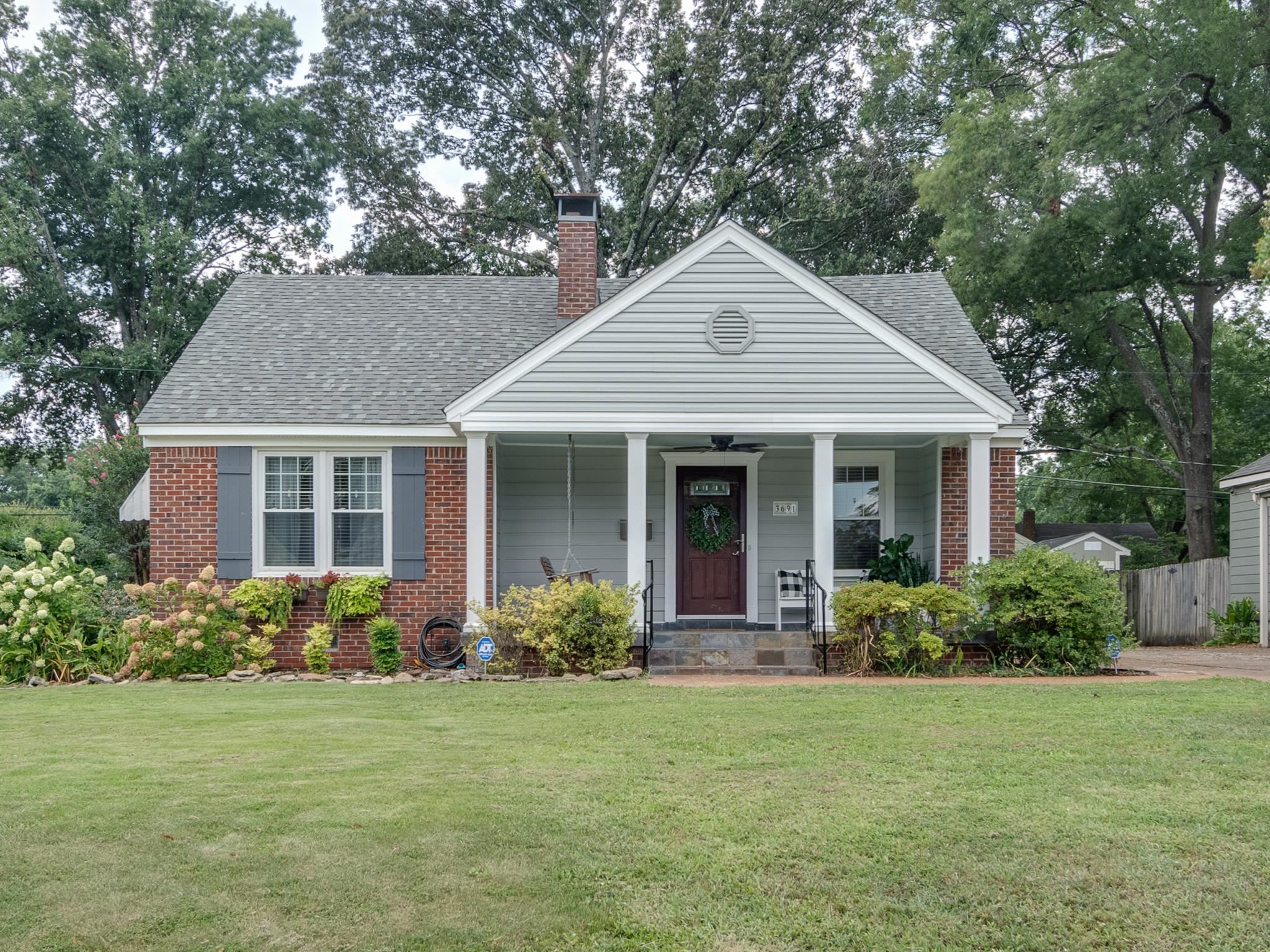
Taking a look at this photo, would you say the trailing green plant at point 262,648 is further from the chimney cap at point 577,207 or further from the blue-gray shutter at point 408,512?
the chimney cap at point 577,207

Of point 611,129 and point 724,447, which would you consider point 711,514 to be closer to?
point 724,447

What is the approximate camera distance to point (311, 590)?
13.7 meters

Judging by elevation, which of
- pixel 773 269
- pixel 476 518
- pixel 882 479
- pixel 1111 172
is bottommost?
pixel 476 518

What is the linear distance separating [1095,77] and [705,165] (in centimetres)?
977

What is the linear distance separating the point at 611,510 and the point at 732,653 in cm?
309

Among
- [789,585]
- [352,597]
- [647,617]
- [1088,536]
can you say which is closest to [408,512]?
[352,597]

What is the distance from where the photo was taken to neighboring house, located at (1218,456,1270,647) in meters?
18.5

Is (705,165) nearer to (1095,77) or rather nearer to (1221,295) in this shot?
(1095,77)

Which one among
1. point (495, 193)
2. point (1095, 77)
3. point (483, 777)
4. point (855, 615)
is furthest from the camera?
point (495, 193)

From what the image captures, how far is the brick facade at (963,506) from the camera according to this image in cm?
1388

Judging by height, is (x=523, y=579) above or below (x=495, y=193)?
below

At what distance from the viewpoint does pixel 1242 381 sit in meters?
31.9

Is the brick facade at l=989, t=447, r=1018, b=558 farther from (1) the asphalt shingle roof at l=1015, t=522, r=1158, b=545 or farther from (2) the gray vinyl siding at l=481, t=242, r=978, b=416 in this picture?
(1) the asphalt shingle roof at l=1015, t=522, r=1158, b=545

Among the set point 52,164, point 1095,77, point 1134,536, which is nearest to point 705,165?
point 1095,77
